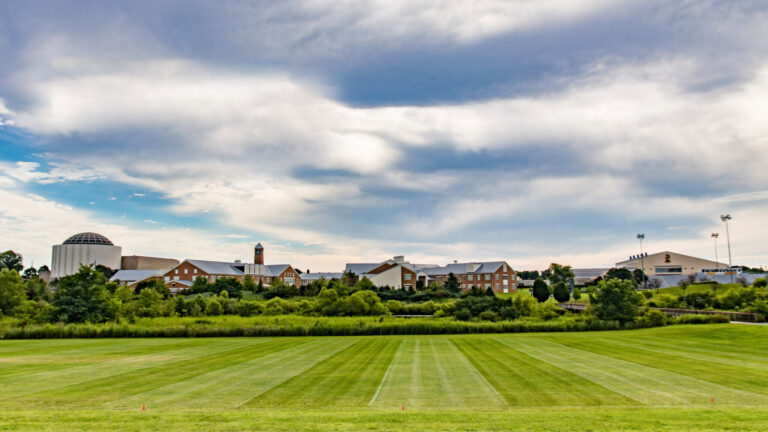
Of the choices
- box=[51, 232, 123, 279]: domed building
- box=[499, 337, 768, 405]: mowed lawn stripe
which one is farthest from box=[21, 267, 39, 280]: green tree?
box=[499, 337, 768, 405]: mowed lawn stripe

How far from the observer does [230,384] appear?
1520 centimetres

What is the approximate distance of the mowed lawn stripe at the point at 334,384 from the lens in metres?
12.8

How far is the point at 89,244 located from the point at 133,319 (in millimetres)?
85739

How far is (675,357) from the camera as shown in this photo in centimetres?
2058

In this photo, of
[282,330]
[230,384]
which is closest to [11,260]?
[282,330]

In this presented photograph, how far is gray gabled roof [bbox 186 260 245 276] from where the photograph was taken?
380 ft

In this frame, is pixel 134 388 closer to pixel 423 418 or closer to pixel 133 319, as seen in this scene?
pixel 423 418

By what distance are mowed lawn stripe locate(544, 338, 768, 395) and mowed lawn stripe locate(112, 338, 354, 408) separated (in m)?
12.7

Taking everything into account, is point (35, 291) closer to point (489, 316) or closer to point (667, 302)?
point (489, 316)

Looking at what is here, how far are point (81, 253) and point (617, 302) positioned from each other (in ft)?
395

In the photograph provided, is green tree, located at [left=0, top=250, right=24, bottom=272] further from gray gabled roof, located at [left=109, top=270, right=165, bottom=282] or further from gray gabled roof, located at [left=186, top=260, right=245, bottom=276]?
gray gabled roof, located at [left=186, top=260, right=245, bottom=276]

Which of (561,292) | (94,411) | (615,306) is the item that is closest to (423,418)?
(94,411)

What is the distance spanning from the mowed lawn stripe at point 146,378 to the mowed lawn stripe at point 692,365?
52.0 ft

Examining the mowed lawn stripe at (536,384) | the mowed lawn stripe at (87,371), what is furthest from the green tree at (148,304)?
the mowed lawn stripe at (536,384)
